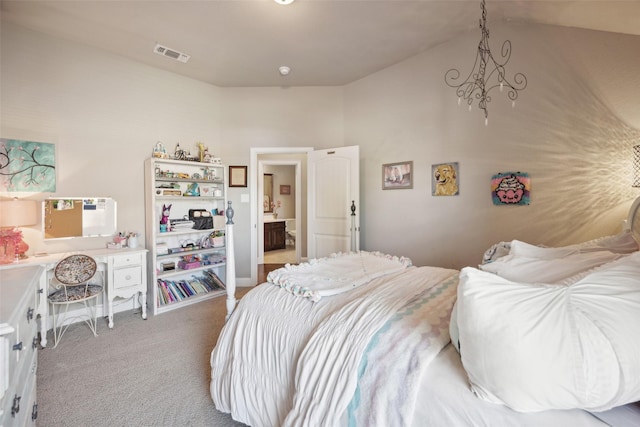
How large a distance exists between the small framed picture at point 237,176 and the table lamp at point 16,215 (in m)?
2.12

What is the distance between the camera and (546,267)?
1148 millimetres

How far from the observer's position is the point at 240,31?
2.74 m

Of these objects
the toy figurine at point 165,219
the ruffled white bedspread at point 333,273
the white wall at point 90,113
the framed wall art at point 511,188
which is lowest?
the ruffled white bedspread at point 333,273

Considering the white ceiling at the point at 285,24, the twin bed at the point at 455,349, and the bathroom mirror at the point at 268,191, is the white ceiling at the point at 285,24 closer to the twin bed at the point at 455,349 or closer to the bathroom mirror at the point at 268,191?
the twin bed at the point at 455,349

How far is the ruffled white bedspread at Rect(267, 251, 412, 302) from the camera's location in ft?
5.01

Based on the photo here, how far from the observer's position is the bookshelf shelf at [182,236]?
325 cm

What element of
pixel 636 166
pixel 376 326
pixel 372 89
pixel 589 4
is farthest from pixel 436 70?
pixel 376 326

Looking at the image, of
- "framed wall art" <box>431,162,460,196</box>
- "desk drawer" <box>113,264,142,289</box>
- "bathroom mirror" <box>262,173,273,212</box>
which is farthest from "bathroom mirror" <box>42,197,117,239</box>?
"bathroom mirror" <box>262,173,273,212</box>

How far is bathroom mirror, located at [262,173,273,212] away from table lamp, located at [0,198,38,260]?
16.1ft

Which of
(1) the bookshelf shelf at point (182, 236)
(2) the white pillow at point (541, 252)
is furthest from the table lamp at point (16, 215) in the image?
(2) the white pillow at point (541, 252)

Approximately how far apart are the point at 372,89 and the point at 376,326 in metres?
3.45

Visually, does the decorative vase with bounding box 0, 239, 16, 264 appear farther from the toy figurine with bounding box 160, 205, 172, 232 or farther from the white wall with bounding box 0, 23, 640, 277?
the toy figurine with bounding box 160, 205, 172, 232

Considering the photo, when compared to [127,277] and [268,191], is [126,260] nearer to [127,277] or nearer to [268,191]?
[127,277]

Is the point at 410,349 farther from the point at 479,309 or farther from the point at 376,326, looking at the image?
the point at 479,309
